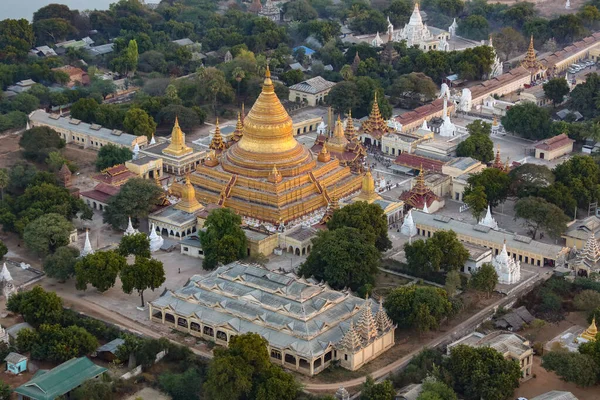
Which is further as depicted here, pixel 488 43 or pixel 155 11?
pixel 155 11

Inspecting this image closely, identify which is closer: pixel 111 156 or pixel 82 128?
pixel 111 156

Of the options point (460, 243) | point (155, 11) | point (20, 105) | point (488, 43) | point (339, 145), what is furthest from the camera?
point (155, 11)

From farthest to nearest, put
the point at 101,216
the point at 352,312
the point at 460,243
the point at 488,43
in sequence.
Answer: the point at 488,43 < the point at 101,216 < the point at 460,243 < the point at 352,312

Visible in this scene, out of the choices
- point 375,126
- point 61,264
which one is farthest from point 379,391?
point 375,126

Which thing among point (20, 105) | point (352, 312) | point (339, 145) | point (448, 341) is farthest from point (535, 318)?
point (20, 105)

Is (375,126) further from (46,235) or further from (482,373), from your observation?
(482,373)

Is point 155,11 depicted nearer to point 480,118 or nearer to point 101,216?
point 480,118
